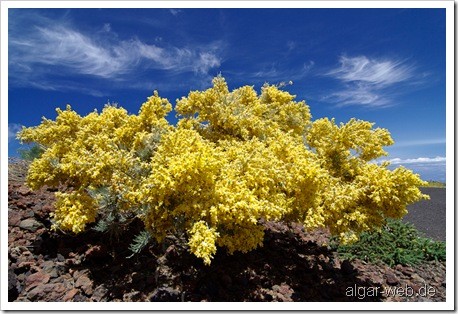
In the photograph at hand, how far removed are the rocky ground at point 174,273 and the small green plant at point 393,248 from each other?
1.19 ft

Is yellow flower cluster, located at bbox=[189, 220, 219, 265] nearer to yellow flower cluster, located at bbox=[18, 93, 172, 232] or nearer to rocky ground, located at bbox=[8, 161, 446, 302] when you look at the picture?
yellow flower cluster, located at bbox=[18, 93, 172, 232]

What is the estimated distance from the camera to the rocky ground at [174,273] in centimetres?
805

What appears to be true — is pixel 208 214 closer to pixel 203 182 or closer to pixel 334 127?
pixel 203 182

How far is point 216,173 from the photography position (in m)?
6.78

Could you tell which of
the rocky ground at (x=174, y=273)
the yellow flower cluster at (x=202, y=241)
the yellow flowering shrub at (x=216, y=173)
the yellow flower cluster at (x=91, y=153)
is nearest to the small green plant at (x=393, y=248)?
the rocky ground at (x=174, y=273)

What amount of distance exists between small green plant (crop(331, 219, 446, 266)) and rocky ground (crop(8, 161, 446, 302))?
1.19ft

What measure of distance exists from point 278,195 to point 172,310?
3255 millimetres

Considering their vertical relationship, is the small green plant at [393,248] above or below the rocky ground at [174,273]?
above

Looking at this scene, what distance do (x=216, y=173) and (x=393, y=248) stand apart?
8.68 m

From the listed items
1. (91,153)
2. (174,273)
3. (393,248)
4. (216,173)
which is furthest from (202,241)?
(393,248)

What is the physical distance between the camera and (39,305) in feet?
23.6

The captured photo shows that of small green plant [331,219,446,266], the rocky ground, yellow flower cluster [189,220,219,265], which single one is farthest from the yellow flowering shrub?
small green plant [331,219,446,266]

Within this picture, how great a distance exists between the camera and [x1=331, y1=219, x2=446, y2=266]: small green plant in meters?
11.4

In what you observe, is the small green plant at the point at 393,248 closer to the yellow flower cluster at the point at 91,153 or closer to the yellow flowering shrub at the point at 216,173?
the yellow flowering shrub at the point at 216,173
